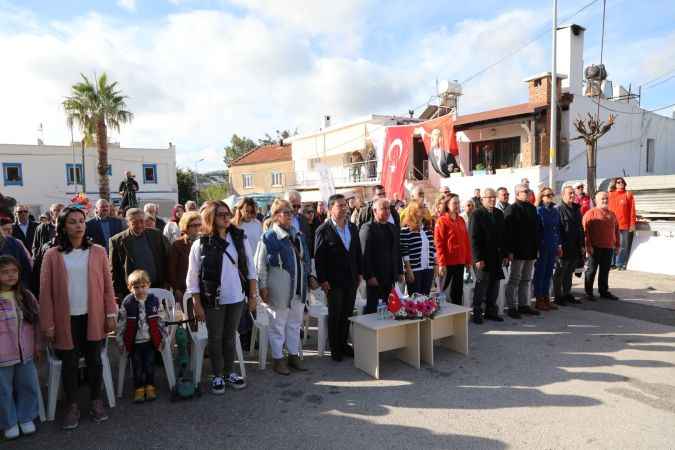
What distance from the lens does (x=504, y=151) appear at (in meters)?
18.8

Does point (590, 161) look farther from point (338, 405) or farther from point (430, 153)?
point (338, 405)

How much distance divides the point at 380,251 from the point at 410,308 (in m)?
0.79

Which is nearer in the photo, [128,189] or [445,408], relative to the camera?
[445,408]

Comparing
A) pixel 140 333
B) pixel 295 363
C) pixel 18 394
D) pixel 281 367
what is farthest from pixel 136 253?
pixel 295 363

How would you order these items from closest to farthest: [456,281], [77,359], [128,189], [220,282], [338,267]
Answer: [77,359] < [220,282] < [338,267] < [456,281] < [128,189]

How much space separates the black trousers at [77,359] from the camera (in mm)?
3629

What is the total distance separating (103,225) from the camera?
5895 millimetres

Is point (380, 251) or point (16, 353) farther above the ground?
point (380, 251)

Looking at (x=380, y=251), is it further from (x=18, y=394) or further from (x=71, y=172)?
(x=71, y=172)

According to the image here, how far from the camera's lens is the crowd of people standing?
3.57 m

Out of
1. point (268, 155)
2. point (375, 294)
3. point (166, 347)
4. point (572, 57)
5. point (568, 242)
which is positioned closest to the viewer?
point (166, 347)

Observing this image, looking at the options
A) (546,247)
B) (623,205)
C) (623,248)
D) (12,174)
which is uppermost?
(12,174)

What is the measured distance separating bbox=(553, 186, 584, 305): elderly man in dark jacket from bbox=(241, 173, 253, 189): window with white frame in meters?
30.1

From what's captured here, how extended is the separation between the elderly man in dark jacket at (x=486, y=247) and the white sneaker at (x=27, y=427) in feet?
17.2
